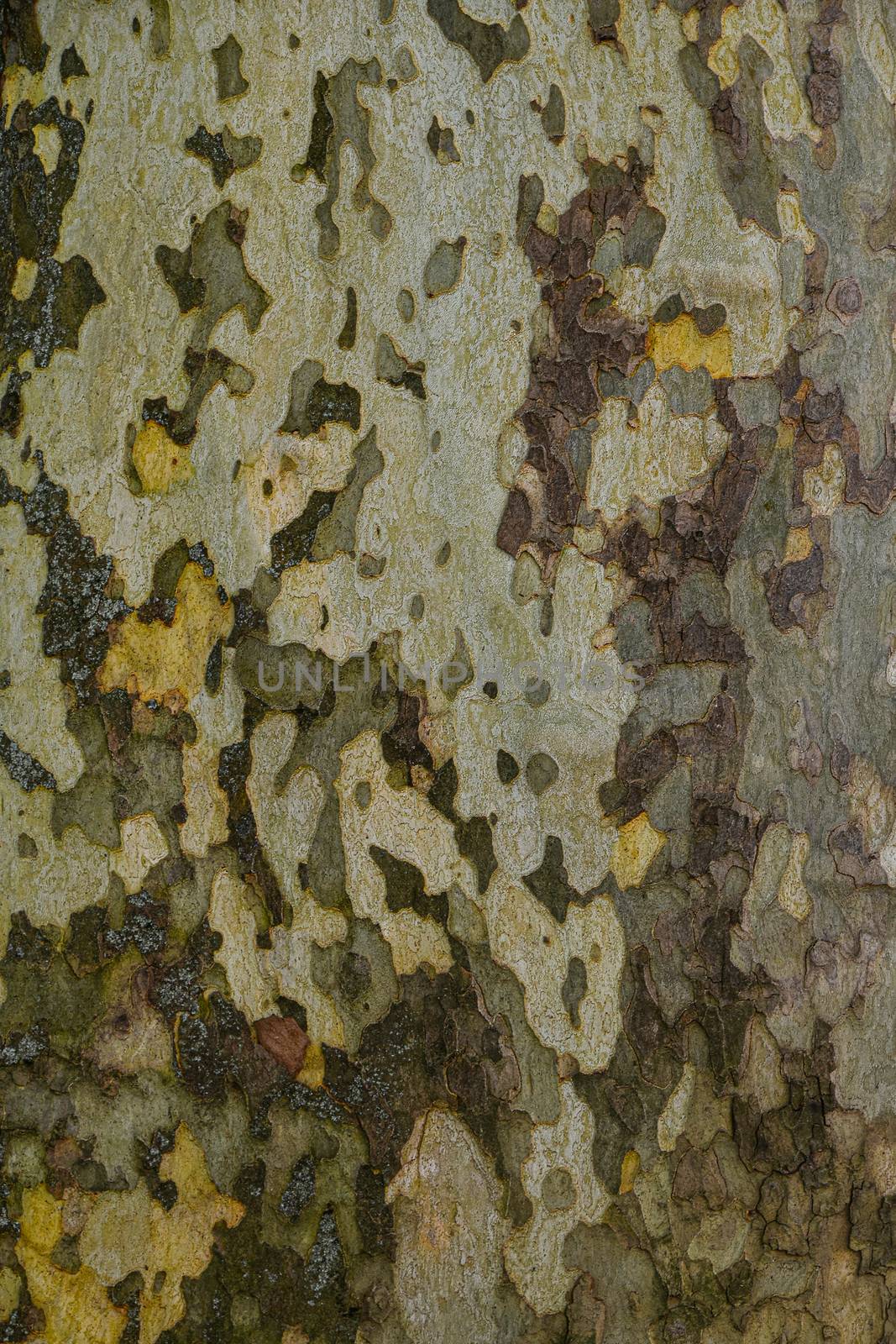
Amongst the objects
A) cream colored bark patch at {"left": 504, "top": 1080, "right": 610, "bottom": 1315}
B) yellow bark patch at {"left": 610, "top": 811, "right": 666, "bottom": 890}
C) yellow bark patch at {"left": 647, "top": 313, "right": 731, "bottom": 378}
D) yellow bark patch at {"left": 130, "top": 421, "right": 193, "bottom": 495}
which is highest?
yellow bark patch at {"left": 647, "top": 313, "right": 731, "bottom": 378}

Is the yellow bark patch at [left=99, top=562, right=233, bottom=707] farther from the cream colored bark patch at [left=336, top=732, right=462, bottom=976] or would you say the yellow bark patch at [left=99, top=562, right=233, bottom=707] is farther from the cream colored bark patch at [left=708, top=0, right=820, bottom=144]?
the cream colored bark patch at [left=708, top=0, right=820, bottom=144]

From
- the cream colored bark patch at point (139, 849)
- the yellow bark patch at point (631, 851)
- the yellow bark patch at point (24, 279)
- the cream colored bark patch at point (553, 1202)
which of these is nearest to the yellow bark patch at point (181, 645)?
the cream colored bark patch at point (139, 849)

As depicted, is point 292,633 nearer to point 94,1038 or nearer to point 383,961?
point 383,961

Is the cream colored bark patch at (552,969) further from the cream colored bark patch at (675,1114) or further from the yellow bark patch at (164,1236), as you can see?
the yellow bark patch at (164,1236)

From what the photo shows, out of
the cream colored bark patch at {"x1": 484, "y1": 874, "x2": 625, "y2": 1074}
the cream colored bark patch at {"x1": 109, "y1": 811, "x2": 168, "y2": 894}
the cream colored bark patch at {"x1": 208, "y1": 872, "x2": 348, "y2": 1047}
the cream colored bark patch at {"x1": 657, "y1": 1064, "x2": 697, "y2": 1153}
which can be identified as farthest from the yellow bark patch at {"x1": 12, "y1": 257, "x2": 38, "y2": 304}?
the cream colored bark patch at {"x1": 657, "y1": 1064, "x2": 697, "y2": 1153}

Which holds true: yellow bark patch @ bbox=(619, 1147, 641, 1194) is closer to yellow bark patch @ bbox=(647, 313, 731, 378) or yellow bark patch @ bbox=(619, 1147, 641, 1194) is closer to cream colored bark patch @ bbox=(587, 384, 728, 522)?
cream colored bark patch @ bbox=(587, 384, 728, 522)

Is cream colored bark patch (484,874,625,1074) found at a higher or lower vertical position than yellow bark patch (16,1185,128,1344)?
higher

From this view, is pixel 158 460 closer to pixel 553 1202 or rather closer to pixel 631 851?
pixel 631 851

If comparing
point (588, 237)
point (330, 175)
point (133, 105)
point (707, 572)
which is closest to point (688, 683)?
point (707, 572)
